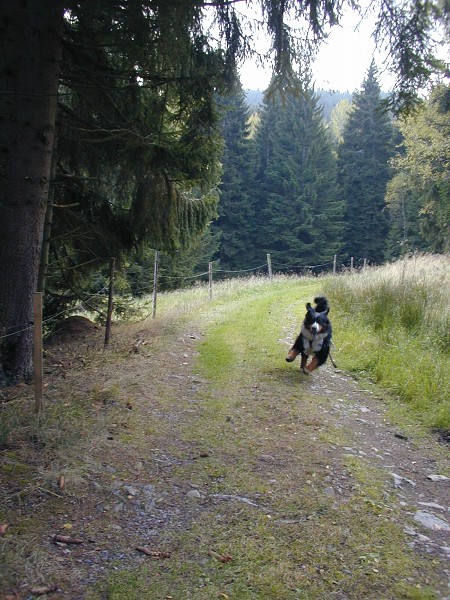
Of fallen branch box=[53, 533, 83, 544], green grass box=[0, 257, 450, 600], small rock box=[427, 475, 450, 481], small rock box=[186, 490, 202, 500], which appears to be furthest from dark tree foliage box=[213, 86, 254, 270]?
fallen branch box=[53, 533, 83, 544]

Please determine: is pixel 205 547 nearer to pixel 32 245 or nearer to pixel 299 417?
pixel 299 417

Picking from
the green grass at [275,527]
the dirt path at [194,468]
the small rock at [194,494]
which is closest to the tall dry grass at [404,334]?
the dirt path at [194,468]

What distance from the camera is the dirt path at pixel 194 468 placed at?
3.05m

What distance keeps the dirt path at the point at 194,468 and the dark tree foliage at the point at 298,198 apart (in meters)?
35.7

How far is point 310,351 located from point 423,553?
14.0 feet

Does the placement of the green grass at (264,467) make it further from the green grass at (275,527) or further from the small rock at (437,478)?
the small rock at (437,478)

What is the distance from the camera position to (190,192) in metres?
8.30

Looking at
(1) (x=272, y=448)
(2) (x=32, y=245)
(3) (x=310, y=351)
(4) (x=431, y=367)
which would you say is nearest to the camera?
(1) (x=272, y=448)

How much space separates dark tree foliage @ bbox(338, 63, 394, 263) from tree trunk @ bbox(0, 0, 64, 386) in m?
40.3

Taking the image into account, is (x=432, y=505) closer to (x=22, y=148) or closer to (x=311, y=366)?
(x=311, y=366)

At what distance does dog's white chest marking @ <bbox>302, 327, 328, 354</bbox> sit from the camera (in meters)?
7.18

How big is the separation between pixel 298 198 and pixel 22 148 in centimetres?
3830

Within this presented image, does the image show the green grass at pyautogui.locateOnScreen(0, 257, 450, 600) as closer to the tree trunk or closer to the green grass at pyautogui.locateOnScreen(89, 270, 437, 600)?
the green grass at pyautogui.locateOnScreen(89, 270, 437, 600)

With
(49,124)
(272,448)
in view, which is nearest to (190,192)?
(49,124)
